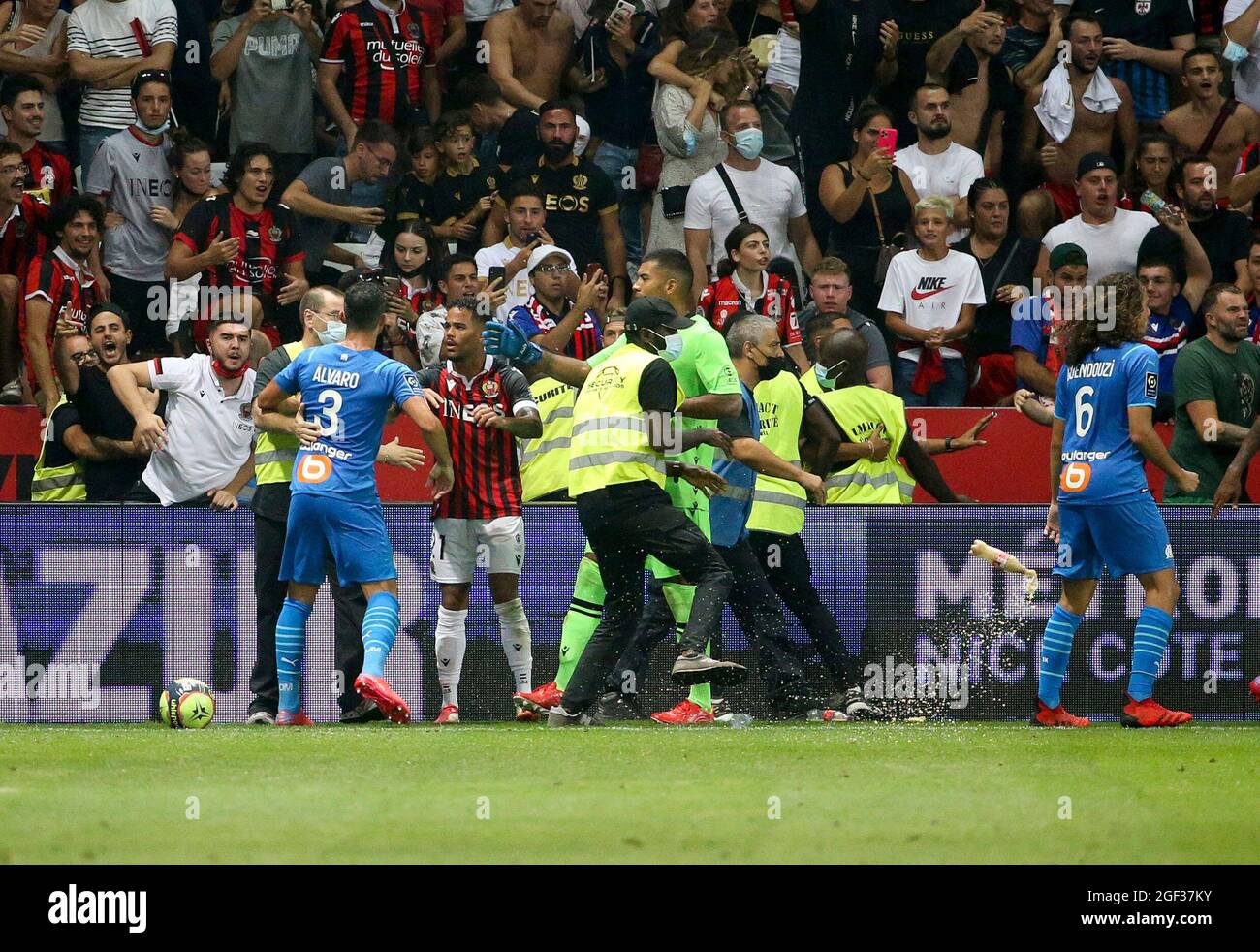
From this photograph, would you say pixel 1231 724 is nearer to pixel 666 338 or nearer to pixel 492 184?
pixel 666 338

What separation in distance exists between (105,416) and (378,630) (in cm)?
353

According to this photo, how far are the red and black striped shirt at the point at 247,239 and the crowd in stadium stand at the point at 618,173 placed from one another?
1.0 inches

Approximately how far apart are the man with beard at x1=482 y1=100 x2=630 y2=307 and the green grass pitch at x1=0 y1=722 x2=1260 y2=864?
5577 mm

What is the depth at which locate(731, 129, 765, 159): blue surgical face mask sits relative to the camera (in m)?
13.9

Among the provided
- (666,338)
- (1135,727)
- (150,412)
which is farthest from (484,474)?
(1135,727)

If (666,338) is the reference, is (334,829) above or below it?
below

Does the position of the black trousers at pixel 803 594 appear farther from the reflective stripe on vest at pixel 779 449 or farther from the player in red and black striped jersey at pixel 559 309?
the player in red and black striped jersey at pixel 559 309

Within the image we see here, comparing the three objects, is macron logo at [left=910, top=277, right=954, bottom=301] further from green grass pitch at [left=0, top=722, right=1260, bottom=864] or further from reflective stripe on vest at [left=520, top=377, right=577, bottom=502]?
green grass pitch at [left=0, top=722, right=1260, bottom=864]

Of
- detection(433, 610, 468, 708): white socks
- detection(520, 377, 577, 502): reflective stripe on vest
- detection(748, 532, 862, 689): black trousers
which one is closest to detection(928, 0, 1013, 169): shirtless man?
detection(520, 377, 577, 502): reflective stripe on vest

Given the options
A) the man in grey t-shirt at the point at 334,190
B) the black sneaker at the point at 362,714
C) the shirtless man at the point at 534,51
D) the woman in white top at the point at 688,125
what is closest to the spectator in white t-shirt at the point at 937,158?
the woman in white top at the point at 688,125

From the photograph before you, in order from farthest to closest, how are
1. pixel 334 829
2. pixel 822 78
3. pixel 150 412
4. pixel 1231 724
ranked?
1. pixel 822 78
2. pixel 150 412
3. pixel 1231 724
4. pixel 334 829

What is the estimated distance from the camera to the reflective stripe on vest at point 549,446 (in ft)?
38.5

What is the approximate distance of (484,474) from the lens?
10.7 meters

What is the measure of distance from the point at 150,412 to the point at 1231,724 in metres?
6.67
